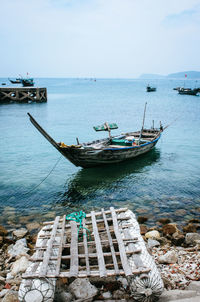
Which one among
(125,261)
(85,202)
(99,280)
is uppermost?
(125,261)

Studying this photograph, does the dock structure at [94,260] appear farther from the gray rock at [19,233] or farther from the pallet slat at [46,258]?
the gray rock at [19,233]

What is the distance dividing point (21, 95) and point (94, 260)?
53.8 m

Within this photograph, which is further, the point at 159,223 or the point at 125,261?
the point at 159,223

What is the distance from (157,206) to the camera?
38.4 feet

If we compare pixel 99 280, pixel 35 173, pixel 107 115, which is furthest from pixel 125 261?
pixel 107 115

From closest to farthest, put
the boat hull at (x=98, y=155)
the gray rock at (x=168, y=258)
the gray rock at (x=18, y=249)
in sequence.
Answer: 1. the gray rock at (x=168, y=258)
2. the gray rock at (x=18, y=249)
3. the boat hull at (x=98, y=155)

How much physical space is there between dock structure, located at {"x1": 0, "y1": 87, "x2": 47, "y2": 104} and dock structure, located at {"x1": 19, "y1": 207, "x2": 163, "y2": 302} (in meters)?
49.4

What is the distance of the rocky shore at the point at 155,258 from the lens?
17.5ft

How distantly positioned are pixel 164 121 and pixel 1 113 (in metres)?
26.5

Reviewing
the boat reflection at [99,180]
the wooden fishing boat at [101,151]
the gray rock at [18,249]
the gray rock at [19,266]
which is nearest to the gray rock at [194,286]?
the gray rock at [19,266]

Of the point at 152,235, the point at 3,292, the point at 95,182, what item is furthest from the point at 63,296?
the point at 95,182

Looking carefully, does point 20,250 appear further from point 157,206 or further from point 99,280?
point 157,206

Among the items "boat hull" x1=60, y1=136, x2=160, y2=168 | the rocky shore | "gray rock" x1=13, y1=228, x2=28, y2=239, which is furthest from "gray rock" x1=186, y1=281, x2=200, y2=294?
"boat hull" x1=60, y1=136, x2=160, y2=168

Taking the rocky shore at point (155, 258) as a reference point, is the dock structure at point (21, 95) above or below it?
above
